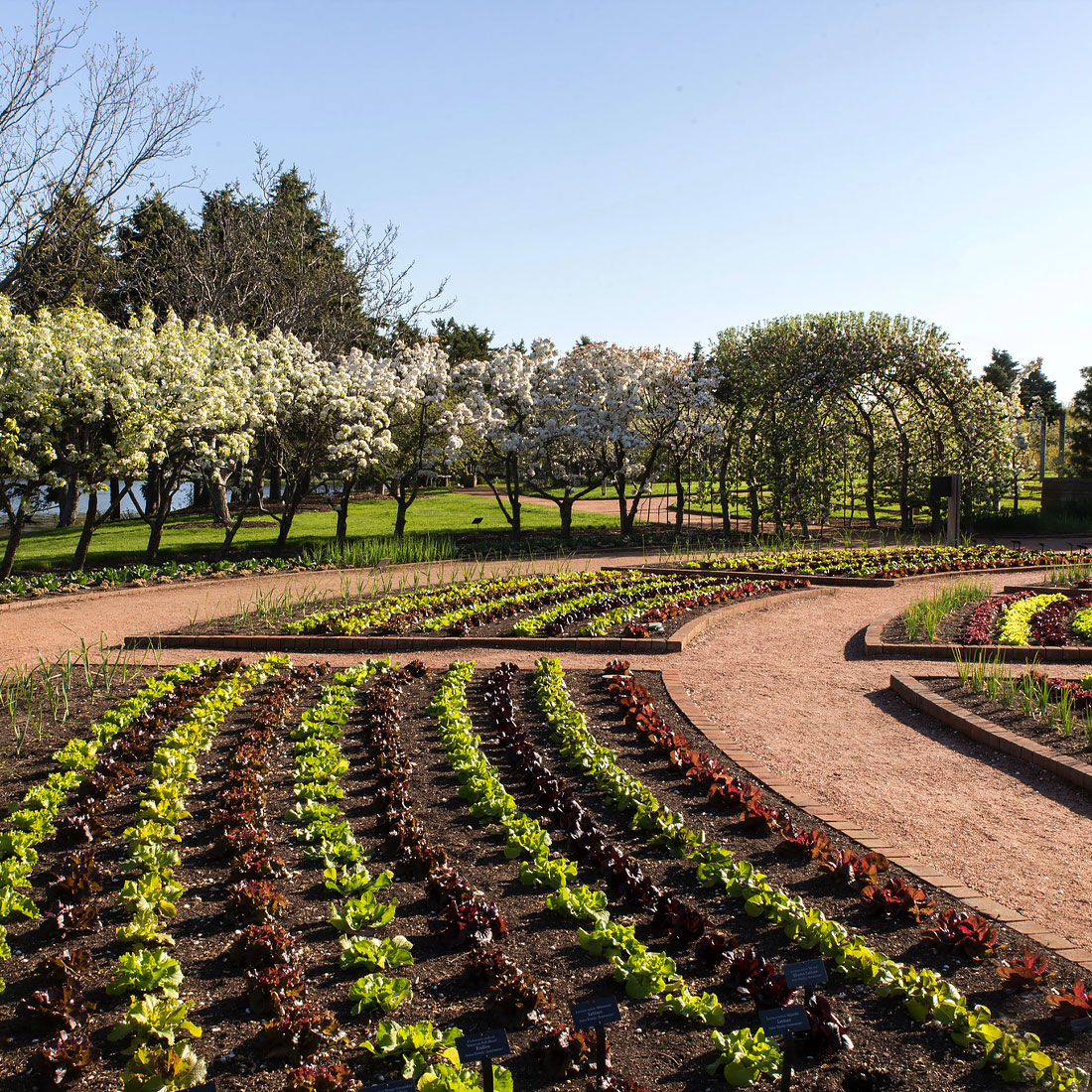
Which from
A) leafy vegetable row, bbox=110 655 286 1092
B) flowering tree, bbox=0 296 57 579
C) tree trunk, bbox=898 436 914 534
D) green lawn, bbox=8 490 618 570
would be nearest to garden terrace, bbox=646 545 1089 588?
tree trunk, bbox=898 436 914 534

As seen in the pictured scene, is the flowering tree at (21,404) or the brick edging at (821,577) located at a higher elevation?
the flowering tree at (21,404)

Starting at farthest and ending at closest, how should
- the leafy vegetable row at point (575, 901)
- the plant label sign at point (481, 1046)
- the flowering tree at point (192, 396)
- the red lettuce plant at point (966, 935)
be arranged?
the flowering tree at point (192, 396), the red lettuce plant at point (966, 935), the leafy vegetable row at point (575, 901), the plant label sign at point (481, 1046)

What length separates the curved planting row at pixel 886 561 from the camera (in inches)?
566

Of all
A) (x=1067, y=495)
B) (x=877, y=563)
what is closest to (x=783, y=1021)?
(x=877, y=563)

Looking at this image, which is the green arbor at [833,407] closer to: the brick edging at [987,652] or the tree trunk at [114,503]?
the brick edging at [987,652]

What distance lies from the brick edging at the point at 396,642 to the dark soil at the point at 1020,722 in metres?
2.68

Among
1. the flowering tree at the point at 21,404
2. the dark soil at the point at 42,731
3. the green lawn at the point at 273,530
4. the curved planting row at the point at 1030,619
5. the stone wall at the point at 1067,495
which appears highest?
the flowering tree at the point at 21,404

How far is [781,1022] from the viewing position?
2668 millimetres

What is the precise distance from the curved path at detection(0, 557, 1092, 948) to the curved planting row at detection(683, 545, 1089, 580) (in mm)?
1669

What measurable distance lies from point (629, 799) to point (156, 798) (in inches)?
104

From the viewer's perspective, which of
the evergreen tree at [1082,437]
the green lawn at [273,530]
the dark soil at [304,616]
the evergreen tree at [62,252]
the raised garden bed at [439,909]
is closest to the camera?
the raised garden bed at [439,909]

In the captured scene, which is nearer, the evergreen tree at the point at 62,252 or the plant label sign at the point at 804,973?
the plant label sign at the point at 804,973

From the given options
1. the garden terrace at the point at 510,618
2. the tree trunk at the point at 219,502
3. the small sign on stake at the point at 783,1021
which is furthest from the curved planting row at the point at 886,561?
the tree trunk at the point at 219,502

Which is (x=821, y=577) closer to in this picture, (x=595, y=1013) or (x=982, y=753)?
(x=982, y=753)
